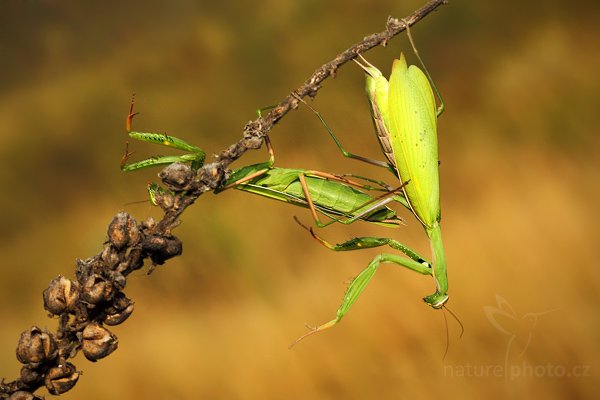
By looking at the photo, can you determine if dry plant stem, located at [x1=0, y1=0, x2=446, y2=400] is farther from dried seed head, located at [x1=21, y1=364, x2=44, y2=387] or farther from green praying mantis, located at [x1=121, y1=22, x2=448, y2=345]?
green praying mantis, located at [x1=121, y1=22, x2=448, y2=345]

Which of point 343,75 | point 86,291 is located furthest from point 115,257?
point 343,75

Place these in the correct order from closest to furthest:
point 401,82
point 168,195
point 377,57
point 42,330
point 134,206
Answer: point 42,330
point 168,195
point 401,82
point 134,206
point 377,57

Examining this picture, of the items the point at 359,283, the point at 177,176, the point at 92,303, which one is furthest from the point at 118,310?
the point at 359,283

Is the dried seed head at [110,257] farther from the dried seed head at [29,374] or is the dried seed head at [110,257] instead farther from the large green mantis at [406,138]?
the large green mantis at [406,138]

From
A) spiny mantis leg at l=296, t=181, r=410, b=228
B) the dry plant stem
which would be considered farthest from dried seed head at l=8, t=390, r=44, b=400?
spiny mantis leg at l=296, t=181, r=410, b=228

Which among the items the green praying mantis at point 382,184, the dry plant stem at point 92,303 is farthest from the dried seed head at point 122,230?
the green praying mantis at point 382,184

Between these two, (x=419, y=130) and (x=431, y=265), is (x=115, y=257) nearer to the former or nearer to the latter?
(x=419, y=130)
